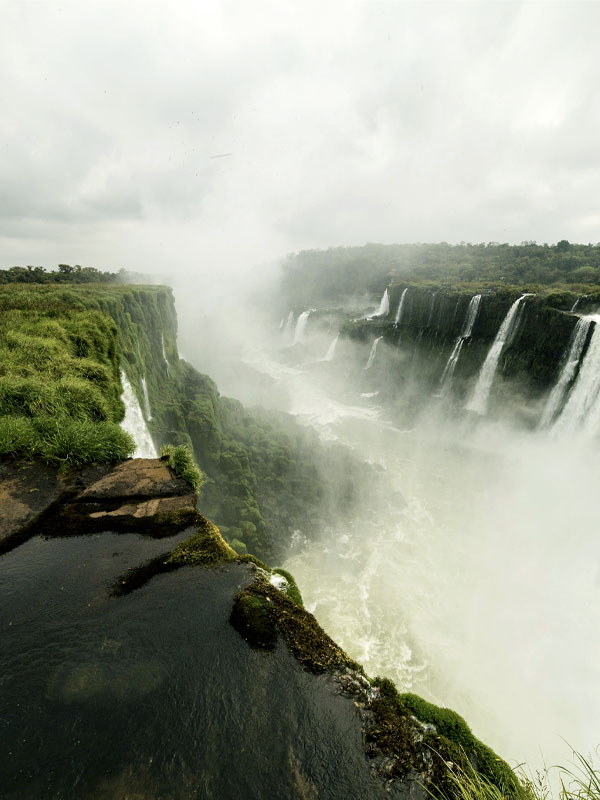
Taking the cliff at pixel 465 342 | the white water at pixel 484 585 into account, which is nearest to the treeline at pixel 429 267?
the cliff at pixel 465 342

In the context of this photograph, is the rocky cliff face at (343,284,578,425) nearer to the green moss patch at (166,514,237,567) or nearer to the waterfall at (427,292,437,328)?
the waterfall at (427,292,437,328)

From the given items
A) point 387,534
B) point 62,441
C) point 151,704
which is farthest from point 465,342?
point 151,704

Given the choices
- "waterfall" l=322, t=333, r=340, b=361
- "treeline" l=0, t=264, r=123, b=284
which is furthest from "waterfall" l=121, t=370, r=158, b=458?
"waterfall" l=322, t=333, r=340, b=361

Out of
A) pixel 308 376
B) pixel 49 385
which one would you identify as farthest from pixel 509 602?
pixel 308 376

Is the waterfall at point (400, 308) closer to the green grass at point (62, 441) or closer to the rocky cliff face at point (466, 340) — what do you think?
the rocky cliff face at point (466, 340)

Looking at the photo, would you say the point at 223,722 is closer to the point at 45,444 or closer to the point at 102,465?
the point at 102,465

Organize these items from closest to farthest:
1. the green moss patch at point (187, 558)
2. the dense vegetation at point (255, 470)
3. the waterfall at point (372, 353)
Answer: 1. the green moss patch at point (187, 558)
2. the dense vegetation at point (255, 470)
3. the waterfall at point (372, 353)
